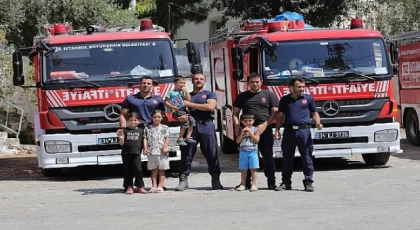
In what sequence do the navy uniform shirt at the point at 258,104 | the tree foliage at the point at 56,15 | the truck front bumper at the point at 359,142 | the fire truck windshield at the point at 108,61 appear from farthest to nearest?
the tree foliage at the point at 56,15
the truck front bumper at the point at 359,142
the fire truck windshield at the point at 108,61
the navy uniform shirt at the point at 258,104

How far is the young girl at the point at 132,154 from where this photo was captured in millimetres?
13586

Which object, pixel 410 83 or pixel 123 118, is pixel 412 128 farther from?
pixel 123 118

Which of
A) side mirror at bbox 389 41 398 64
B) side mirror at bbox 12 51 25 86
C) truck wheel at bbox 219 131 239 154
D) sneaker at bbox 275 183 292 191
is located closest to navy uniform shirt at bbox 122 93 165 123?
sneaker at bbox 275 183 292 191

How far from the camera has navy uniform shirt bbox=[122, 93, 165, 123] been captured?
1399cm

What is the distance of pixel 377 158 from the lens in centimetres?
1705

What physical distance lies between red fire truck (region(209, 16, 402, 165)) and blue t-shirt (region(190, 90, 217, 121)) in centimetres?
244

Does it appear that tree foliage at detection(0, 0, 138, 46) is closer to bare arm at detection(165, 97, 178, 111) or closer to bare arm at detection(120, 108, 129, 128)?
bare arm at detection(120, 108, 129, 128)

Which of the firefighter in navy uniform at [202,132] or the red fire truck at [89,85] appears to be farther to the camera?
the red fire truck at [89,85]

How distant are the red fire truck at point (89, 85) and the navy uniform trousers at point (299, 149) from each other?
2.63 metres

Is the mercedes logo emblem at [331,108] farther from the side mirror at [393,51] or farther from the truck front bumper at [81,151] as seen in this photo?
the truck front bumper at [81,151]

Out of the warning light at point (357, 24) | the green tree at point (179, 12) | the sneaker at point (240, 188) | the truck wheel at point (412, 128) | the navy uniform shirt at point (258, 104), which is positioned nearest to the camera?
the sneaker at point (240, 188)

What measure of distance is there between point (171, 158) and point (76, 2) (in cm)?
1695

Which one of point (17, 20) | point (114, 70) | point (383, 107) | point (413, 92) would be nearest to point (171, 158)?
point (114, 70)

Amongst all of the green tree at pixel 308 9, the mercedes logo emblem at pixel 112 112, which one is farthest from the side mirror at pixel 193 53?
the green tree at pixel 308 9
